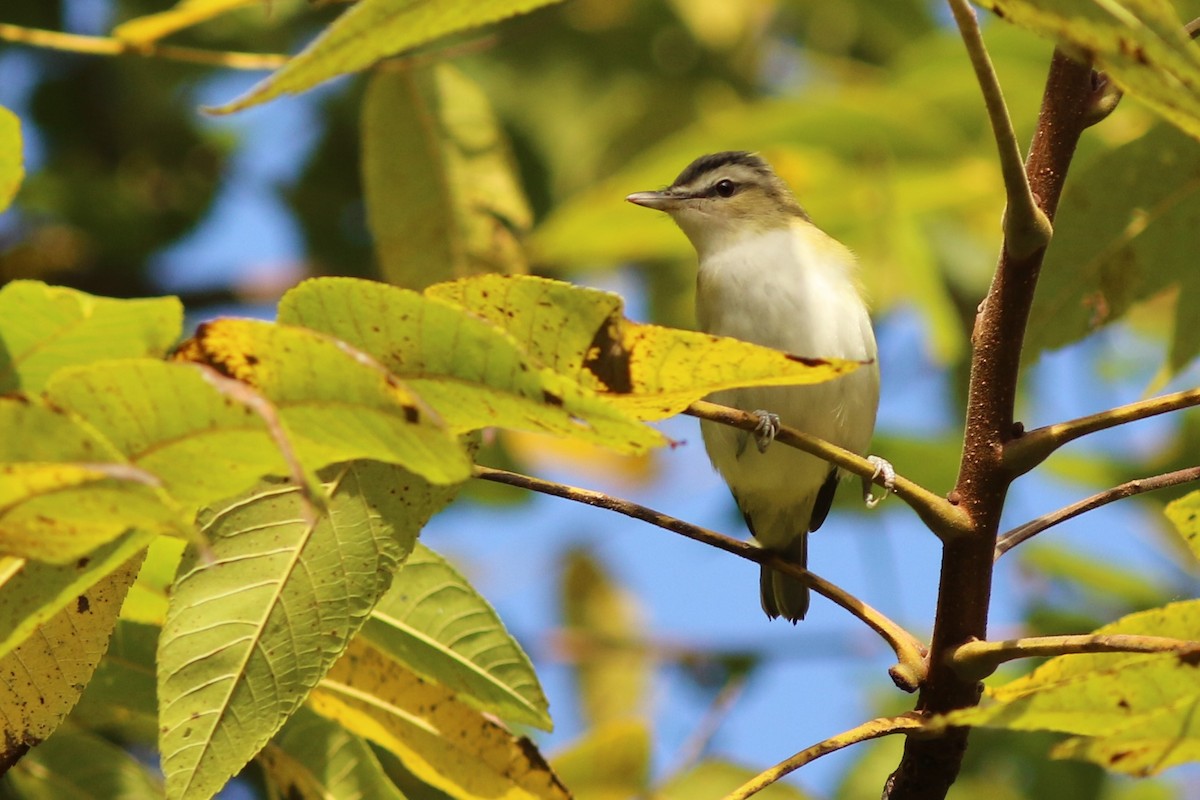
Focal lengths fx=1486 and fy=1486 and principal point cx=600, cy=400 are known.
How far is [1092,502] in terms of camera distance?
1.81 metres

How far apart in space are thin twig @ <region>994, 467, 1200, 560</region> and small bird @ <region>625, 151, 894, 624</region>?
1.92m

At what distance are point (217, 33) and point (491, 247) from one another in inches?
86.9

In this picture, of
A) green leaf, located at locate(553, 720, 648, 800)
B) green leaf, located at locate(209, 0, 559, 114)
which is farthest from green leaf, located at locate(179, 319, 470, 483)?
green leaf, located at locate(553, 720, 648, 800)

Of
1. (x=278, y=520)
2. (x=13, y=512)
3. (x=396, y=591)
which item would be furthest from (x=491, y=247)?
(x=13, y=512)

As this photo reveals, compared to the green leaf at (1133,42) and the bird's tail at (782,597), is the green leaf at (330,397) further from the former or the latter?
the bird's tail at (782,597)

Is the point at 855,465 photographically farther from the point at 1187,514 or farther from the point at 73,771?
the point at 73,771

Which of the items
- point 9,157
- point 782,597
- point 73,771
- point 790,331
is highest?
point 790,331

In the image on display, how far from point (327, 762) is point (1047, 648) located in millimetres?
1069

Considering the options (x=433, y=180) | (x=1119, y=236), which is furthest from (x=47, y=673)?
(x=1119, y=236)

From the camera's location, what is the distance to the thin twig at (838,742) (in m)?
1.66

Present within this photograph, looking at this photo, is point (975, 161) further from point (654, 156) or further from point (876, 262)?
point (654, 156)

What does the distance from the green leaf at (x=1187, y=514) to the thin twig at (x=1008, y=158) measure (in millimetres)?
347

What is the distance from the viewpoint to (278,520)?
1.68 meters

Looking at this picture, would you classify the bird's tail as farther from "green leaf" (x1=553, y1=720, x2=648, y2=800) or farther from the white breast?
"green leaf" (x1=553, y1=720, x2=648, y2=800)
